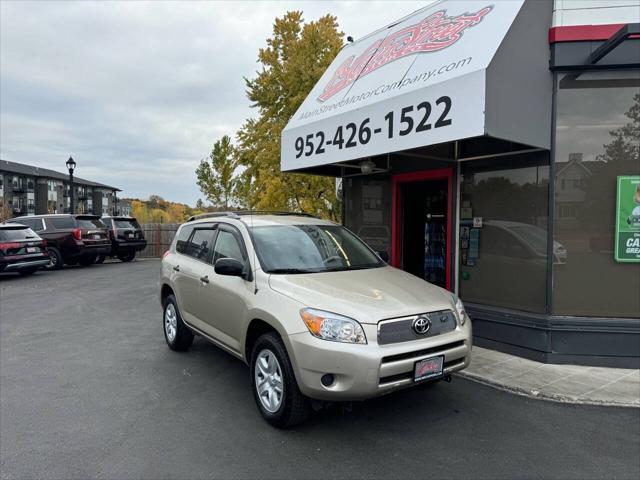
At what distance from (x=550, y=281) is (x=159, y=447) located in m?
4.82

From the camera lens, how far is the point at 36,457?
329 cm

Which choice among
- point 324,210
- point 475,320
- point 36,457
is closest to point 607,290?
point 475,320

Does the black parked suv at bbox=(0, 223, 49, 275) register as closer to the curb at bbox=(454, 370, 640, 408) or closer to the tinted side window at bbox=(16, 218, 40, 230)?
the tinted side window at bbox=(16, 218, 40, 230)

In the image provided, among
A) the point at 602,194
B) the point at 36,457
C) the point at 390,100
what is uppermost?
the point at 390,100

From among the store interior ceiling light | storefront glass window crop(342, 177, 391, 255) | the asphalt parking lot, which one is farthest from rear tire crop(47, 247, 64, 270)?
the store interior ceiling light

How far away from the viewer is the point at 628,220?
541cm

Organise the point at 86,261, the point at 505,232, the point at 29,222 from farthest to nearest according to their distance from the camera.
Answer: the point at 86,261 < the point at 29,222 < the point at 505,232

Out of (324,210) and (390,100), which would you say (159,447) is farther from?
(324,210)

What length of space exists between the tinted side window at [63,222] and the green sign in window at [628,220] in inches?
621

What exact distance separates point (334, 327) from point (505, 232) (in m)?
3.81

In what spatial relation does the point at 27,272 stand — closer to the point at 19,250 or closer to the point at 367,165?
the point at 19,250

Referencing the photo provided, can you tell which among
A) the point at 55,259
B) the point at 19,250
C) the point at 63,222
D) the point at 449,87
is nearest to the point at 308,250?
the point at 449,87

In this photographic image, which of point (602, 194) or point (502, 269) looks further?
point (502, 269)

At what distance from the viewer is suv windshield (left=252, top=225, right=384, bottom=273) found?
4.25m
